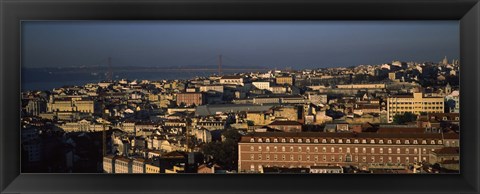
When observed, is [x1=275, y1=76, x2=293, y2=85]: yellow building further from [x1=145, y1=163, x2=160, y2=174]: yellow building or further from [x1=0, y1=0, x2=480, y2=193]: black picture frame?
[x1=145, y1=163, x2=160, y2=174]: yellow building

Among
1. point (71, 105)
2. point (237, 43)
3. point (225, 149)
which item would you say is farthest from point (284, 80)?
point (71, 105)

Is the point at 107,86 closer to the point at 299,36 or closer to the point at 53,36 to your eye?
the point at 53,36

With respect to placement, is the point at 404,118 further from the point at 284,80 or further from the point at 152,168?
the point at 152,168

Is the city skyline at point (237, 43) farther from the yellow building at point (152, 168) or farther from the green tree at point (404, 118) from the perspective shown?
the yellow building at point (152, 168)

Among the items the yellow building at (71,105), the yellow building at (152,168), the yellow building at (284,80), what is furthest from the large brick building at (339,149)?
the yellow building at (71,105)

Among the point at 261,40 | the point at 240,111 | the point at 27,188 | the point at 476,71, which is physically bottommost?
the point at 27,188

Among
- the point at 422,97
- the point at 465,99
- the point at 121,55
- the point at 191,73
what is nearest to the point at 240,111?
the point at 191,73

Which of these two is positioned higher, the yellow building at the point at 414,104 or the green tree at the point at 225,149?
the yellow building at the point at 414,104
